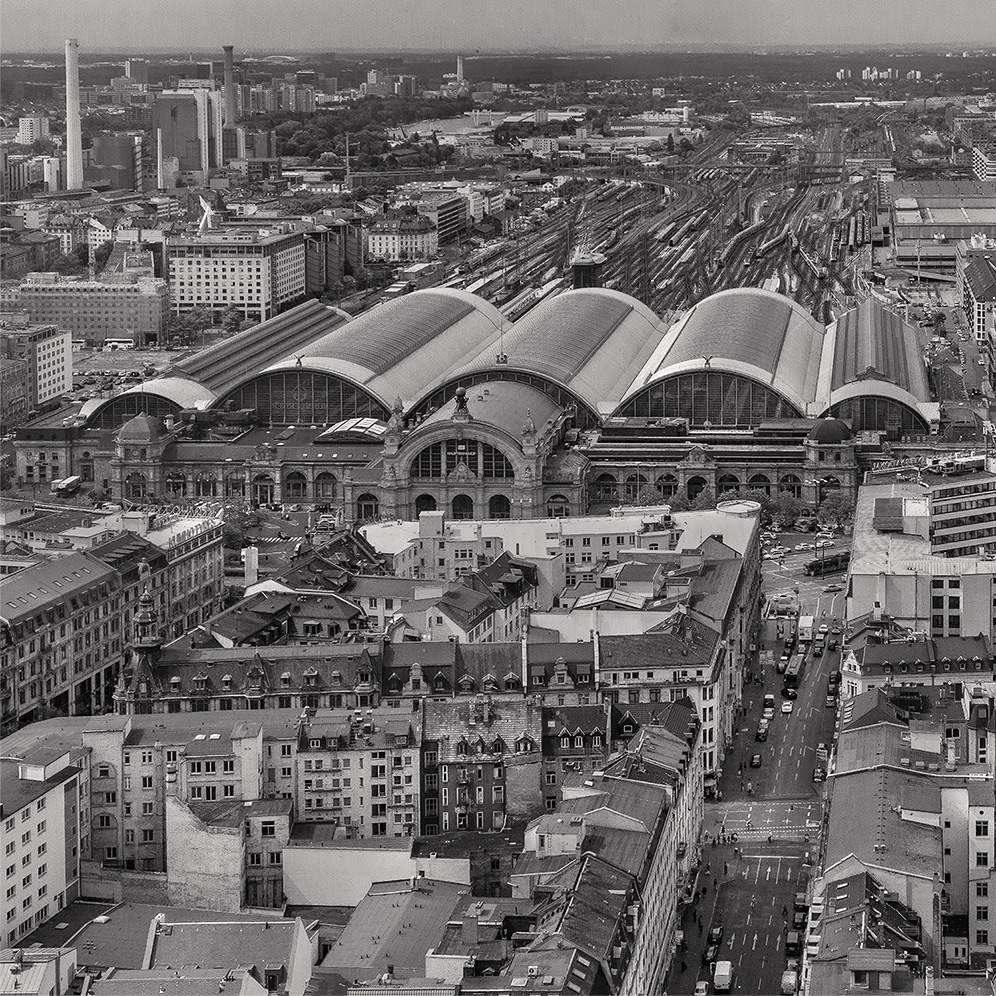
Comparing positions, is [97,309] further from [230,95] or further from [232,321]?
[230,95]

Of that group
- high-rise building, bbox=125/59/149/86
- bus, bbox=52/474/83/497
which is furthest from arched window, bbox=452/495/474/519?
high-rise building, bbox=125/59/149/86

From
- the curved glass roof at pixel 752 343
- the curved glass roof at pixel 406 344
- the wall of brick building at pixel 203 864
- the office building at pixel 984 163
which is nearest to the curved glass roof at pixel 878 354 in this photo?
the curved glass roof at pixel 752 343

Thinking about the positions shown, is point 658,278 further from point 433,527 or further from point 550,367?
point 433,527

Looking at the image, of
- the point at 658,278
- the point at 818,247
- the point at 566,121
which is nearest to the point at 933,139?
the point at 566,121

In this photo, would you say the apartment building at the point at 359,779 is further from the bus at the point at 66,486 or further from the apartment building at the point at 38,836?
the bus at the point at 66,486

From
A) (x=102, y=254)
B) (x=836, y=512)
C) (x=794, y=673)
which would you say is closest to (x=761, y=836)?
(x=794, y=673)

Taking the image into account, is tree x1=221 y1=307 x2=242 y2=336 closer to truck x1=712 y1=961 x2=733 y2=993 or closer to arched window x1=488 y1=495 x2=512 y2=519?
arched window x1=488 y1=495 x2=512 y2=519
